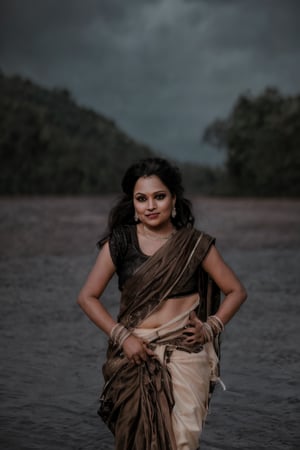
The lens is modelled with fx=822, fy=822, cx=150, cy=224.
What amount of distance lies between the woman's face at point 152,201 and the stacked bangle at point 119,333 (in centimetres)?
43

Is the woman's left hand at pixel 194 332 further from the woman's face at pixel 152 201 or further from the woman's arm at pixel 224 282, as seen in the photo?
the woman's face at pixel 152 201

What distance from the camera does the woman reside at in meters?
3.06

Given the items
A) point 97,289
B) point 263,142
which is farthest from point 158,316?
point 263,142

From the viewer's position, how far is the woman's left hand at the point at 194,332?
10.2ft

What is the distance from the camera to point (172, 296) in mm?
3180

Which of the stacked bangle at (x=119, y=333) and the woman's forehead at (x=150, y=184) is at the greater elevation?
the woman's forehead at (x=150, y=184)

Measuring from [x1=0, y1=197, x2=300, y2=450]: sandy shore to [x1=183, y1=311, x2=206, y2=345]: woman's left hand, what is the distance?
1169 mm

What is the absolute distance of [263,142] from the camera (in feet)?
81.8

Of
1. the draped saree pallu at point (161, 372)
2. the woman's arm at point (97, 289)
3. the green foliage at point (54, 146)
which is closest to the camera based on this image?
the draped saree pallu at point (161, 372)

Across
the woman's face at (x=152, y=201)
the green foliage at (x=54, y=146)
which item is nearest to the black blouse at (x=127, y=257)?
the woman's face at (x=152, y=201)

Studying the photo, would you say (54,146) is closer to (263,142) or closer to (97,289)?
(263,142)

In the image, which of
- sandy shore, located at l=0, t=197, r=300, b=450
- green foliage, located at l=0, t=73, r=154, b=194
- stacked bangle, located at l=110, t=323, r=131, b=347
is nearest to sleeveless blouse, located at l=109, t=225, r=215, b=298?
stacked bangle, located at l=110, t=323, r=131, b=347

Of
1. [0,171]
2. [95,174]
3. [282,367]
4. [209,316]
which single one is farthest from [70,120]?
[209,316]

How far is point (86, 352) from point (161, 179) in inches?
122
